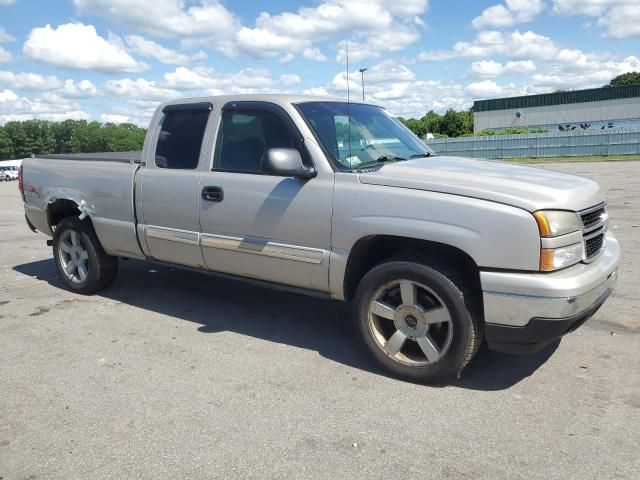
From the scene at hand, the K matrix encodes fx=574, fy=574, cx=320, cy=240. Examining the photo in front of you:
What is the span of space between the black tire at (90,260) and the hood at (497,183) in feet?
10.7

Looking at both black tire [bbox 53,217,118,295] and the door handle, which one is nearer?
the door handle

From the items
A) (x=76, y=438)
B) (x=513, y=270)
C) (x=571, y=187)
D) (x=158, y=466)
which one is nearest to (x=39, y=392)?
(x=76, y=438)

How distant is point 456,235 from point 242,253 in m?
1.79

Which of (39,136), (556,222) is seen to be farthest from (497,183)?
(39,136)

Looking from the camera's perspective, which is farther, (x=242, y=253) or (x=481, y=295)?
(x=242, y=253)

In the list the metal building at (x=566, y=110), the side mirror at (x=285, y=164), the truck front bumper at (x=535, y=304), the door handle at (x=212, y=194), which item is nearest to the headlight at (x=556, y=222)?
the truck front bumper at (x=535, y=304)

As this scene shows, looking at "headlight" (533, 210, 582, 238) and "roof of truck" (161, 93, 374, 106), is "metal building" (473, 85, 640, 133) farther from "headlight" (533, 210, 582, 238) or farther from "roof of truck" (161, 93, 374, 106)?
"headlight" (533, 210, 582, 238)

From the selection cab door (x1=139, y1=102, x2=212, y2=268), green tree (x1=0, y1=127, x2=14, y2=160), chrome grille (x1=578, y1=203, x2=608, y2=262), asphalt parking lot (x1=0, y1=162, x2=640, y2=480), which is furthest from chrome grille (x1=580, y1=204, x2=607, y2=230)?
green tree (x1=0, y1=127, x2=14, y2=160)

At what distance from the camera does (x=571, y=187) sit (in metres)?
3.69

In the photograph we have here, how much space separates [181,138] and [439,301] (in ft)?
8.92

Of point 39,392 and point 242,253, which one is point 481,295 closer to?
point 242,253

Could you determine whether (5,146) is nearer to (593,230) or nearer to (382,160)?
(382,160)

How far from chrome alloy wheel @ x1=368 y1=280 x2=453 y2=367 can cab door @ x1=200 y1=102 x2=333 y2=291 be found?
0.49 m

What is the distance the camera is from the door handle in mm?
4582
